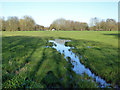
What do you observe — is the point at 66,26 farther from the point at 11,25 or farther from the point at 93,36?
the point at 93,36

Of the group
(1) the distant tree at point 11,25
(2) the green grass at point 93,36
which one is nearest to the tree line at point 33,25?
(1) the distant tree at point 11,25

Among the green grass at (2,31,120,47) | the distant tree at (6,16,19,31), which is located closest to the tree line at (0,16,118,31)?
the distant tree at (6,16,19,31)

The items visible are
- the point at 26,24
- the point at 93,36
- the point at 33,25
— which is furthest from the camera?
the point at 33,25

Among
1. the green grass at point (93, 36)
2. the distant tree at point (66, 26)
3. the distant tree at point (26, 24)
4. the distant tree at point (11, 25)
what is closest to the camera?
the green grass at point (93, 36)

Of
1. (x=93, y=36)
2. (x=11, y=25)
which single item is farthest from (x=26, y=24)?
(x=93, y=36)

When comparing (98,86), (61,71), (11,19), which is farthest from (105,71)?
(11,19)

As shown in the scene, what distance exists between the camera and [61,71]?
6.81m

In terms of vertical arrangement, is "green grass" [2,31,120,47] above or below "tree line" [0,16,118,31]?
below

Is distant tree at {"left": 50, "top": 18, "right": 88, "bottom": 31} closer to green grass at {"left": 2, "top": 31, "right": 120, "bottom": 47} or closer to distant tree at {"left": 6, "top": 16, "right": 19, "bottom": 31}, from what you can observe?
distant tree at {"left": 6, "top": 16, "right": 19, "bottom": 31}

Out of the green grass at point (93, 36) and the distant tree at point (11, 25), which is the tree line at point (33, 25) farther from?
the green grass at point (93, 36)

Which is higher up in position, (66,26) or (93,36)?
(66,26)

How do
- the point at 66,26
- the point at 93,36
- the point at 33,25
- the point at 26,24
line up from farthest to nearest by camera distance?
1. the point at 66,26
2. the point at 33,25
3. the point at 26,24
4. the point at 93,36

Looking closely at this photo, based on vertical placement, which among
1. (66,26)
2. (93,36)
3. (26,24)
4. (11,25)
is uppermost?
(26,24)

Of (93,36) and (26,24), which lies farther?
(26,24)
